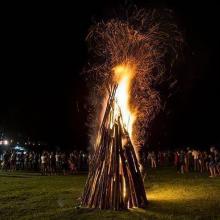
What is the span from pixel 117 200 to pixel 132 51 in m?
5.63

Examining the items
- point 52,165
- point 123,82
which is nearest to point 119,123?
point 123,82

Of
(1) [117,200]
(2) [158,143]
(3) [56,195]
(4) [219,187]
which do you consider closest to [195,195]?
(4) [219,187]

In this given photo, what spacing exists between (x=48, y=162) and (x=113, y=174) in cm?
1555

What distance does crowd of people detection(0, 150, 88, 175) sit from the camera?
88.8 ft

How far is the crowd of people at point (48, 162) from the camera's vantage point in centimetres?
2705

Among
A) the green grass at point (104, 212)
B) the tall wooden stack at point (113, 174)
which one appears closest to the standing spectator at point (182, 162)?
the green grass at point (104, 212)

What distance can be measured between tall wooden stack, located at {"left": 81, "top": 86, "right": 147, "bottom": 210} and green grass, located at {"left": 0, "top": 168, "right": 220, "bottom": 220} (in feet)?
1.60

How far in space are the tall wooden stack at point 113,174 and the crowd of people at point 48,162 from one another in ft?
44.8

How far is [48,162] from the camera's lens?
2720 cm

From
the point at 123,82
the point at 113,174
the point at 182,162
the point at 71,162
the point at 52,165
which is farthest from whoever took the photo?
the point at 71,162

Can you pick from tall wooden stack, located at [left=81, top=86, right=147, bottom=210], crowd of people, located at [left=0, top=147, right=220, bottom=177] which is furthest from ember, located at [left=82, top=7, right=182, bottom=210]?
crowd of people, located at [left=0, top=147, right=220, bottom=177]

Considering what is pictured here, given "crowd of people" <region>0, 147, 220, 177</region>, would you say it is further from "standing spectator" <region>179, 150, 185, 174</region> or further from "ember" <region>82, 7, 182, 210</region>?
"ember" <region>82, 7, 182, 210</region>

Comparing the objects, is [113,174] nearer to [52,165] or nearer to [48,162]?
[52,165]

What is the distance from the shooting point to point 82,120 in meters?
50.7
